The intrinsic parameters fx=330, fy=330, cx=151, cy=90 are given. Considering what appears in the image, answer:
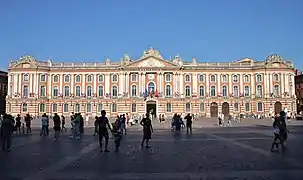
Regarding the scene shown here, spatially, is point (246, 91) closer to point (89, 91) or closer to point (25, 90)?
point (89, 91)

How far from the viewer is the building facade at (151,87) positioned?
79.6 m

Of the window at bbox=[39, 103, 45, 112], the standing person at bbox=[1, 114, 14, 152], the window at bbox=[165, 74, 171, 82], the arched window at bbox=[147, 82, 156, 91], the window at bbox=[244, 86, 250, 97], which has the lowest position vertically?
the standing person at bbox=[1, 114, 14, 152]

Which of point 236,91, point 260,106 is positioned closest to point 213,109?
point 236,91

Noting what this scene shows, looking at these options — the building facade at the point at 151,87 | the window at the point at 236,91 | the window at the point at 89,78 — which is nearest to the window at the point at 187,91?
the building facade at the point at 151,87

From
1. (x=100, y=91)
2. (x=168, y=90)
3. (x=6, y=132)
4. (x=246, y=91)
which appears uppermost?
(x=168, y=90)

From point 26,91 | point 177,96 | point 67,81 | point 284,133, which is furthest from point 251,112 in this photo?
point 284,133

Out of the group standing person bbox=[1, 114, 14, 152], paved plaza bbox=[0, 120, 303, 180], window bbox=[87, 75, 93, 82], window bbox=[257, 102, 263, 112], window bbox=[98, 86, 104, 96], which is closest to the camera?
paved plaza bbox=[0, 120, 303, 180]

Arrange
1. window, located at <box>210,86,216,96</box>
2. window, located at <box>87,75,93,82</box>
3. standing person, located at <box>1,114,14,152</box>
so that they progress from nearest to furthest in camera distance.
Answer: standing person, located at <box>1,114,14,152</box>, window, located at <box>210,86,216,96</box>, window, located at <box>87,75,93,82</box>

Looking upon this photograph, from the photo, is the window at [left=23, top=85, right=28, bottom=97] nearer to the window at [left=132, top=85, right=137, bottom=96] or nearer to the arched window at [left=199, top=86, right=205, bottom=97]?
the window at [left=132, top=85, right=137, bottom=96]

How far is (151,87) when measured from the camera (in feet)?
266

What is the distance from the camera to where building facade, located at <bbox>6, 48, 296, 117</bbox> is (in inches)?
3132

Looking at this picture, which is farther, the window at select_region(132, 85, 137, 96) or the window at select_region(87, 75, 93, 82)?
the window at select_region(87, 75, 93, 82)

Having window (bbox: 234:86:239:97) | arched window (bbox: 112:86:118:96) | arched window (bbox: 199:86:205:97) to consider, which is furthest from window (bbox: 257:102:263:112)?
arched window (bbox: 112:86:118:96)

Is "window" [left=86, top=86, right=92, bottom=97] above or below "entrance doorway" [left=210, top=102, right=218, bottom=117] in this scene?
above
